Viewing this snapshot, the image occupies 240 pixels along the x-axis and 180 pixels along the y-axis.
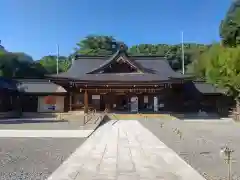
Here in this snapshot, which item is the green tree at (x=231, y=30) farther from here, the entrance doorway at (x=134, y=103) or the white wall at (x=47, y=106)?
the white wall at (x=47, y=106)

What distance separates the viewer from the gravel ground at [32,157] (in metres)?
6.18

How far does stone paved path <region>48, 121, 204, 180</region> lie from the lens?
595cm

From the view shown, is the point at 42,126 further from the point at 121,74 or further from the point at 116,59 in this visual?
the point at 116,59

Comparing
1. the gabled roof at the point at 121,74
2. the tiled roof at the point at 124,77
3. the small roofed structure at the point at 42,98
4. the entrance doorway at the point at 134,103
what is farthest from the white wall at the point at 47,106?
the entrance doorway at the point at 134,103

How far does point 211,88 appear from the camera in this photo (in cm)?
3306

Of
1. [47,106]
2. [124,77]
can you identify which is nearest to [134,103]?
[124,77]

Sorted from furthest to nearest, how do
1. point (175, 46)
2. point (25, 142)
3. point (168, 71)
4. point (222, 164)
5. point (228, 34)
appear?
point (175, 46), point (228, 34), point (168, 71), point (25, 142), point (222, 164)

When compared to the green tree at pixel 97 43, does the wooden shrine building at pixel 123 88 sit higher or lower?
lower

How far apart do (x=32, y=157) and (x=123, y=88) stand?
790 inches

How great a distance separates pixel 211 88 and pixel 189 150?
25.5 meters

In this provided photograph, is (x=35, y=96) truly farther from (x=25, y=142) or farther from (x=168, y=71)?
(x=25, y=142)

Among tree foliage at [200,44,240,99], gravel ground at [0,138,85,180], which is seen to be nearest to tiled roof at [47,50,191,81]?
tree foliage at [200,44,240,99]

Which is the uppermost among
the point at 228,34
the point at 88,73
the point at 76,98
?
the point at 228,34

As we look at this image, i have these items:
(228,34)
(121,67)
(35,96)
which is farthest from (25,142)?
(228,34)
